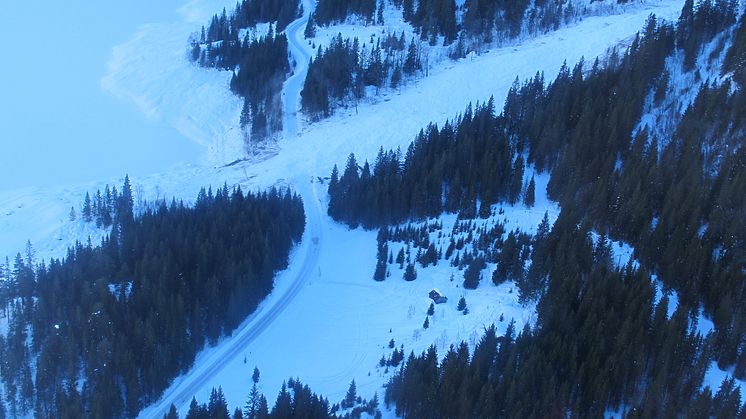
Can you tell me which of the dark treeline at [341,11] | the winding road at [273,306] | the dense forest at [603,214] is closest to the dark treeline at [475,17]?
the dark treeline at [341,11]

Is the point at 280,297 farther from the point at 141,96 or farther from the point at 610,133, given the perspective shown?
the point at 141,96

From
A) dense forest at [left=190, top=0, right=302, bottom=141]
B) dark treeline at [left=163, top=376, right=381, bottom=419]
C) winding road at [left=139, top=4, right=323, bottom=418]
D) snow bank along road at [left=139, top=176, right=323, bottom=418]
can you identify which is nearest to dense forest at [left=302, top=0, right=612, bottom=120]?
winding road at [left=139, top=4, right=323, bottom=418]

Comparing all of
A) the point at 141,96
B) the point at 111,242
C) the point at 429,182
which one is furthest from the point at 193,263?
the point at 141,96

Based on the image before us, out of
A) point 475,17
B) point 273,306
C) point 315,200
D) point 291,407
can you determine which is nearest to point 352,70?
point 475,17

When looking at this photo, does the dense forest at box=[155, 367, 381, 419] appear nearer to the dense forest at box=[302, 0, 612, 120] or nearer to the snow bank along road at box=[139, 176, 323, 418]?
the snow bank along road at box=[139, 176, 323, 418]

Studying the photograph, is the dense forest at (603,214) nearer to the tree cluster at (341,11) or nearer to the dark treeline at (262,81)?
the dark treeline at (262,81)
